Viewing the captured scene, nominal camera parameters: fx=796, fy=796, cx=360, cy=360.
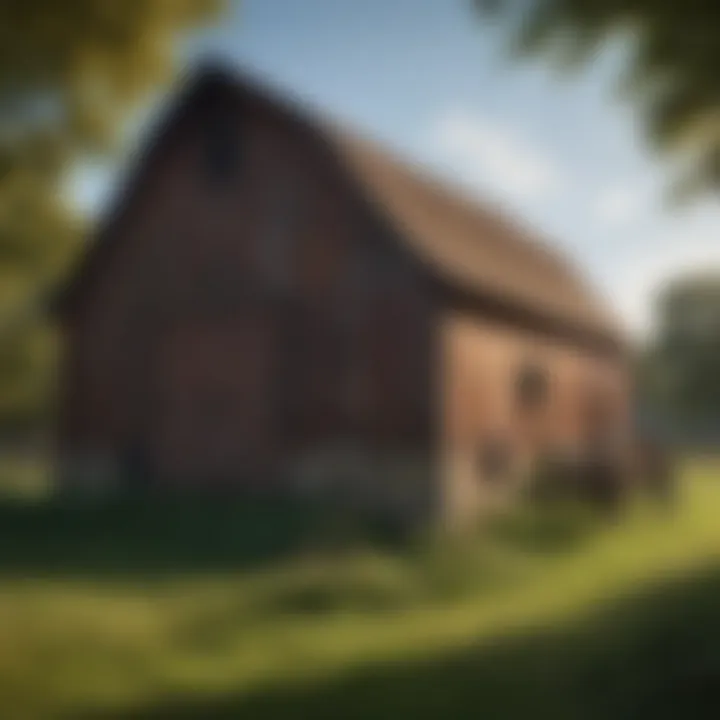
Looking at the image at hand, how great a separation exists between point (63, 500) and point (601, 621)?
775cm

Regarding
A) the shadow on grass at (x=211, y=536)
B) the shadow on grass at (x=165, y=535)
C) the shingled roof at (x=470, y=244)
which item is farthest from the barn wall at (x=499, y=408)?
the shadow on grass at (x=165, y=535)

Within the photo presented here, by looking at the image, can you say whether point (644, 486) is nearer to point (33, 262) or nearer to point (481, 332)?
point (481, 332)

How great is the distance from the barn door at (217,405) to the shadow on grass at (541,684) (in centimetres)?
554

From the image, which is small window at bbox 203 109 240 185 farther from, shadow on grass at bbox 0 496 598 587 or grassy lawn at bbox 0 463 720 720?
grassy lawn at bbox 0 463 720 720

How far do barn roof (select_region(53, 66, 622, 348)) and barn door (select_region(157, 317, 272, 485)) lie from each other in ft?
7.94

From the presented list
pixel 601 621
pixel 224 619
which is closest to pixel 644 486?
pixel 601 621

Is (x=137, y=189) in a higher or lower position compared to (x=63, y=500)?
higher

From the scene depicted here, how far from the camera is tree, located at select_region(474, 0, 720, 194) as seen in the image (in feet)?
15.3

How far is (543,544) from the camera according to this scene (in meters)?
8.12

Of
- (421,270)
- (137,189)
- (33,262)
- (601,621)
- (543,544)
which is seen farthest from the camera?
(33,262)

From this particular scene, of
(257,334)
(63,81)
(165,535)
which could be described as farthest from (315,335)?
(63,81)

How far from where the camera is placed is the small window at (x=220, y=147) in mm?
10438

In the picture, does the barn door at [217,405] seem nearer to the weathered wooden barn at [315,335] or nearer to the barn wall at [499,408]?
the weathered wooden barn at [315,335]

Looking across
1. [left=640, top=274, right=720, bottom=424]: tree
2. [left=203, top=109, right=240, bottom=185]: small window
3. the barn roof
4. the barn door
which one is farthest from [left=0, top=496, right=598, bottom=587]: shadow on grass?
[left=203, top=109, right=240, bottom=185]: small window
